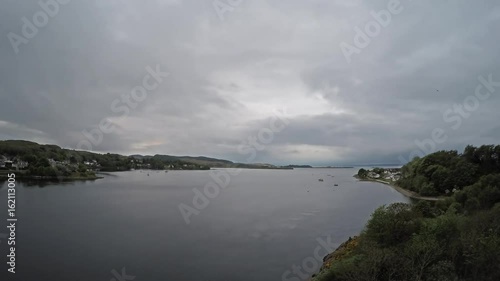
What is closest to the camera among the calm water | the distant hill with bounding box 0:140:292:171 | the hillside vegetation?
the hillside vegetation

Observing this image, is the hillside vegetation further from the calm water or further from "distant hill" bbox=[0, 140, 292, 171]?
"distant hill" bbox=[0, 140, 292, 171]

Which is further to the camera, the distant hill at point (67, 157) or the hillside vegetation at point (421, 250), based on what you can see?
the distant hill at point (67, 157)

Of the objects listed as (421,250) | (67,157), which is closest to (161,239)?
(421,250)

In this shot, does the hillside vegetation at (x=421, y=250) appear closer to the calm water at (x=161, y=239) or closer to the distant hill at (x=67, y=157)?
the calm water at (x=161, y=239)

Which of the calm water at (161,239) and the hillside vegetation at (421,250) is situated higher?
the hillside vegetation at (421,250)

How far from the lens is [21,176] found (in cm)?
6312

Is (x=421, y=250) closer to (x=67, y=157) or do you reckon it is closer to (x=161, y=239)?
(x=161, y=239)

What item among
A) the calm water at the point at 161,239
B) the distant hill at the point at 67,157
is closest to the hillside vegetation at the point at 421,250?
the calm water at the point at 161,239

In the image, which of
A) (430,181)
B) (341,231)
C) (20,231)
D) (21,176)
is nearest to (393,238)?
(341,231)

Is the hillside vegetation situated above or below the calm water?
above

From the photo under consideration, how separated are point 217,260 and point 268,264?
3137mm

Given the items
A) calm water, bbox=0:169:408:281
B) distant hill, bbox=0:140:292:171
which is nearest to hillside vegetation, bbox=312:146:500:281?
calm water, bbox=0:169:408:281

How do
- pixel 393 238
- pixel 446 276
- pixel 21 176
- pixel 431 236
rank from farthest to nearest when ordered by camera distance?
pixel 21 176
pixel 393 238
pixel 431 236
pixel 446 276

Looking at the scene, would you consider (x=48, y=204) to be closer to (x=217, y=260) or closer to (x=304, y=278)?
(x=217, y=260)
